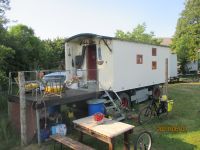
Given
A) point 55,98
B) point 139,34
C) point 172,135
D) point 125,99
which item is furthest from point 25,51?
point 139,34

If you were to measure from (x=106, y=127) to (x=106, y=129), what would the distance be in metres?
0.14

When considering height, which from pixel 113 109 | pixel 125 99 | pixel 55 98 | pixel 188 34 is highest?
pixel 188 34

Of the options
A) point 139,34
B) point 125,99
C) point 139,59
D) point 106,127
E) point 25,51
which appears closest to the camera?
point 106,127

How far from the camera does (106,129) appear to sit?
4.84 metres

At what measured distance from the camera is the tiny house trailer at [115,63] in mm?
8453

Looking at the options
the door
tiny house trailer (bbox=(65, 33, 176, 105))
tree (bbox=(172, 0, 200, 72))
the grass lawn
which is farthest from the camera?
tree (bbox=(172, 0, 200, 72))

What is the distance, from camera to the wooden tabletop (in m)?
4.62

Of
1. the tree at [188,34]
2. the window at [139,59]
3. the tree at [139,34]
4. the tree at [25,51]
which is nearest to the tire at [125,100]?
the window at [139,59]

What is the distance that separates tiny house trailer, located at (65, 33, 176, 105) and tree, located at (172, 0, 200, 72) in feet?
53.4

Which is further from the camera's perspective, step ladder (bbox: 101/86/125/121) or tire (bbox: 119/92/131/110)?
tire (bbox: 119/92/131/110)

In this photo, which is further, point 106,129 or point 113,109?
point 113,109

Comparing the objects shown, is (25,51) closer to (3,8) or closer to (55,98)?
(3,8)
